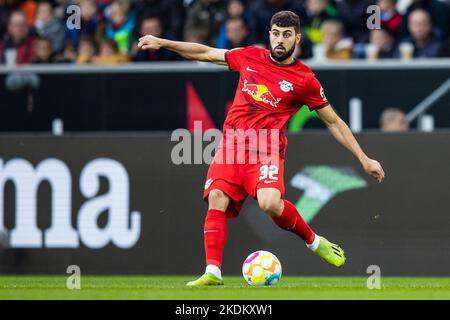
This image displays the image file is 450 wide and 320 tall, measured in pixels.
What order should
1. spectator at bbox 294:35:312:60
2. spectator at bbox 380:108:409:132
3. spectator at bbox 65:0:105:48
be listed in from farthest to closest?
1. spectator at bbox 65:0:105:48
2. spectator at bbox 294:35:312:60
3. spectator at bbox 380:108:409:132

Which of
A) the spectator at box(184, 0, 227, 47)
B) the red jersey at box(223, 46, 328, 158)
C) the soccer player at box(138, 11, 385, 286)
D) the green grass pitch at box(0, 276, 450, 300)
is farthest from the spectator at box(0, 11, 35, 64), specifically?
the red jersey at box(223, 46, 328, 158)

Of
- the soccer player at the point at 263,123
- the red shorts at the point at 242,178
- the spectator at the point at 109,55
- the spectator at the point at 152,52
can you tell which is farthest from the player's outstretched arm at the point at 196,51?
the spectator at the point at 109,55

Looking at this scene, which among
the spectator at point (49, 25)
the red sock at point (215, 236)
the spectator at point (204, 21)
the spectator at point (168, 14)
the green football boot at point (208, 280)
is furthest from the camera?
the spectator at point (49, 25)

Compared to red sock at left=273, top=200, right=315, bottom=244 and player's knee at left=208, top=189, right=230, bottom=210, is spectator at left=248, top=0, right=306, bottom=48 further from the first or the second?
player's knee at left=208, top=189, right=230, bottom=210

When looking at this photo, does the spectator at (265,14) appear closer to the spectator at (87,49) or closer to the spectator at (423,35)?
the spectator at (423,35)

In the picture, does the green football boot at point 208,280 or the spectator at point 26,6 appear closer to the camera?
the green football boot at point 208,280

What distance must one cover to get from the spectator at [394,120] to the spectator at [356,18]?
143cm

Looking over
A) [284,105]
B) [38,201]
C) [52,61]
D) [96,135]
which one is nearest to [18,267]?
[38,201]

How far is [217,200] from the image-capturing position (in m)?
11.0

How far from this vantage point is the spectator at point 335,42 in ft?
52.6

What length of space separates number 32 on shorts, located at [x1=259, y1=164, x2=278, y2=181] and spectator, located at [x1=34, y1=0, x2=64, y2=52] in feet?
24.3

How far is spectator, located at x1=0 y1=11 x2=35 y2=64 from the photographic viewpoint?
17531mm

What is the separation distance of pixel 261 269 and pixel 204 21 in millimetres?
6926

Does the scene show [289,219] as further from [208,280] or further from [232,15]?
[232,15]
